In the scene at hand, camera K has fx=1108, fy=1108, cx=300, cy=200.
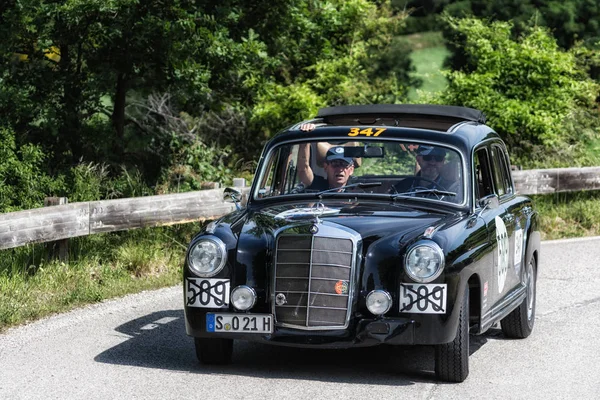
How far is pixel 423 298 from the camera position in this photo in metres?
7.13

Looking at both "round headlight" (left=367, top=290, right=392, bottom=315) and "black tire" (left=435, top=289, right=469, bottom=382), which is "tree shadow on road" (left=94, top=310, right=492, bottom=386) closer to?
"black tire" (left=435, top=289, right=469, bottom=382)

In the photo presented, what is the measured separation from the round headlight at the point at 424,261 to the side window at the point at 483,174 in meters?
1.76

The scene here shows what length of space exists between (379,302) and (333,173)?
176cm

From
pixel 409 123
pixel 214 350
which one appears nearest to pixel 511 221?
pixel 409 123

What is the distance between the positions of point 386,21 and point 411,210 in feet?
53.0

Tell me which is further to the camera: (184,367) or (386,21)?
(386,21)

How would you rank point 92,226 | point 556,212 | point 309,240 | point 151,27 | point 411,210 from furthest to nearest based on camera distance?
point 556,212 < point 151,27 < point 92,226 < point 411,210 < point 309,240

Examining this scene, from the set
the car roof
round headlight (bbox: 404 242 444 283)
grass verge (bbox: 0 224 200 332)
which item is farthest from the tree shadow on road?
the car roof

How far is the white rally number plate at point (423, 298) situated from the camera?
7.12 m

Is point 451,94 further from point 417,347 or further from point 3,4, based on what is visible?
point 417,347

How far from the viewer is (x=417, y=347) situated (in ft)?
28.3

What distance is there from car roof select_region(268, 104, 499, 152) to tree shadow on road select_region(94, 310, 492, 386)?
5.43 feet

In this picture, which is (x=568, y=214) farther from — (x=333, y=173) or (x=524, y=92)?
(x=333, y=173)

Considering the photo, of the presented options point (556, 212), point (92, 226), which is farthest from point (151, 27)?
point (556, 212)
